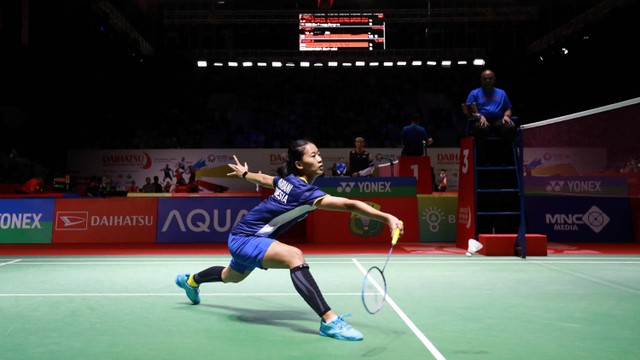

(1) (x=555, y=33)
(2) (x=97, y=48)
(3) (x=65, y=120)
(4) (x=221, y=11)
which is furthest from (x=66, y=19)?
(1) (x=555, y=33)

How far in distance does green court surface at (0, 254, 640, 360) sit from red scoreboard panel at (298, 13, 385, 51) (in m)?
15.0

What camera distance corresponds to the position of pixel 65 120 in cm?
2692

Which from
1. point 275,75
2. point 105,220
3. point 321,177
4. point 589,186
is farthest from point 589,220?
point 275,75

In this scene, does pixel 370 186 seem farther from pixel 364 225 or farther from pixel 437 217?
pixel 437 217

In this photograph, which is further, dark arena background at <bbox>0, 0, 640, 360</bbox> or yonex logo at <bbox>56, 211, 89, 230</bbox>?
yonex logo at <bbox>56, 211, 89, 230</bbox>

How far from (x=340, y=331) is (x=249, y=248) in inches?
40.2

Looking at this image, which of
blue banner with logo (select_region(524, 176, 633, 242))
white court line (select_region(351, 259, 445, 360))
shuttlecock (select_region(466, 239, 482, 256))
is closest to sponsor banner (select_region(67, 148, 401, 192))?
blue banner with logo (select_region(524, 176, 633, 242))

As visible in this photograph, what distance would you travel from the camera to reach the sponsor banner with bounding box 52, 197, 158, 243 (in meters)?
11.9

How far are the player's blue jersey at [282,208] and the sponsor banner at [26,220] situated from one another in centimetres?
889

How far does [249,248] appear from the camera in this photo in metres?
4.53

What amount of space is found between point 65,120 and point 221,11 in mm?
9764

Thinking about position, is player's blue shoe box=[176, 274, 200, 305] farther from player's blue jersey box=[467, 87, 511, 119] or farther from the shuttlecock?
player's blue jersey box=[467, 87, 511, 119]

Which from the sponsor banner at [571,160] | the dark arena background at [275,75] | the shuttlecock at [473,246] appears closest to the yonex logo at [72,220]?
the shuttlecock at [473,246]

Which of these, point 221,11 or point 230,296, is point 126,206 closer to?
point 230,296
